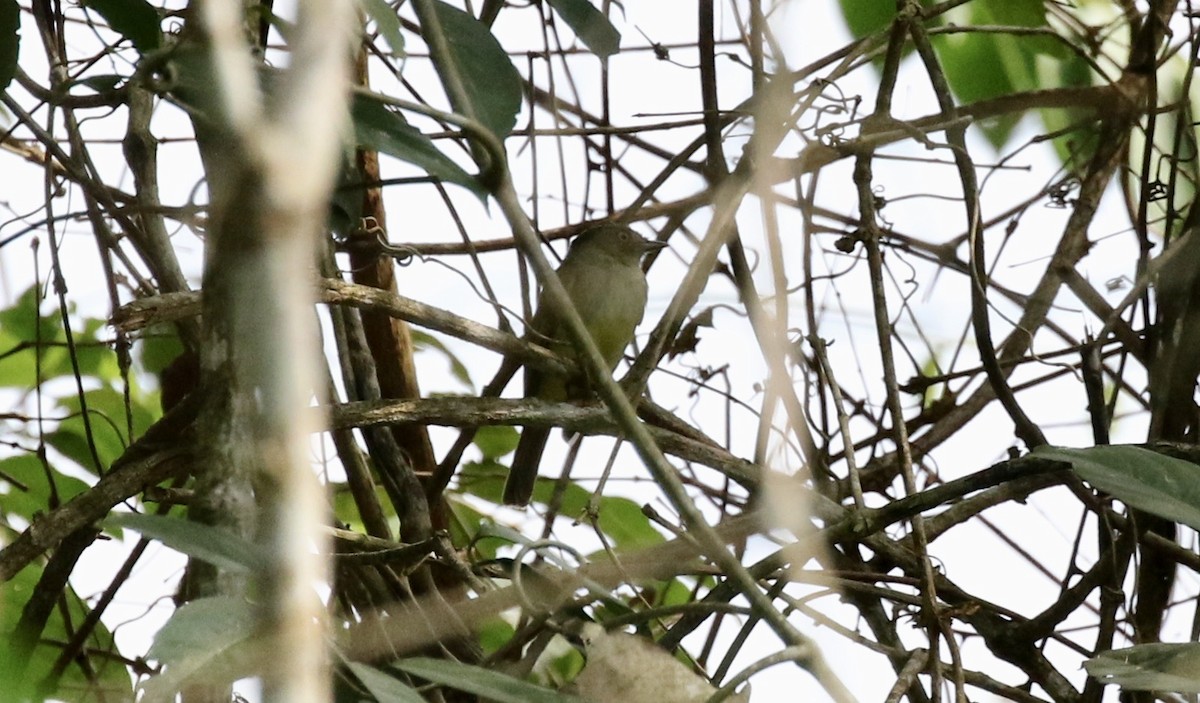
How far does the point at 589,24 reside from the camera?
2.23 m

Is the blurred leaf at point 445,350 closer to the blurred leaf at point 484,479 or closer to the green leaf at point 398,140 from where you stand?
the blurred leaf at point 484,479

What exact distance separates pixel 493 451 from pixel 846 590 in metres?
1.40

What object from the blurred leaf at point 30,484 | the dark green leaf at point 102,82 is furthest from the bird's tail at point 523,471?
the dark green leaf at point 102,82

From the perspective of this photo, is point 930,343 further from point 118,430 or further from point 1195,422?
point 118,430

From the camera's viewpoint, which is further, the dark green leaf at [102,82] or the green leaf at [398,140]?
the dark green leaf at [102,82]

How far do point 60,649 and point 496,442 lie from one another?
1172mm

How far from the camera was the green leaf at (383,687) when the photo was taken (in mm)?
1335

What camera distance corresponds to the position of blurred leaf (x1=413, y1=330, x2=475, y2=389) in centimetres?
362

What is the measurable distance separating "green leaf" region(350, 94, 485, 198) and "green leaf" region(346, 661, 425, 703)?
524 mm

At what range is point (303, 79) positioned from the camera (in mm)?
682

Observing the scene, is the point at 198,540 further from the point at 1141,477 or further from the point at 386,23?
the point at 1141,477

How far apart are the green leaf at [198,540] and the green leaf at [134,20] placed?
0.90 meters

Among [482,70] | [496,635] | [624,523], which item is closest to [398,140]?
[482,70]

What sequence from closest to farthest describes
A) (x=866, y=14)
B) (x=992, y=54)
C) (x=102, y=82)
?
1. (x=102, y=82)
2. (x=866, y=14)
3. (x=992, y=54)
